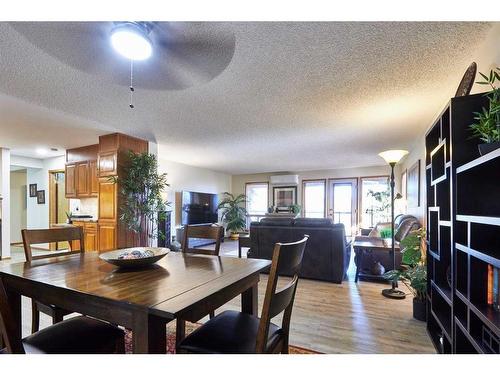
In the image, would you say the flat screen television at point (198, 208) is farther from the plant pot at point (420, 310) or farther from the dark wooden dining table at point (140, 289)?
the plant pot at point (420, 310)

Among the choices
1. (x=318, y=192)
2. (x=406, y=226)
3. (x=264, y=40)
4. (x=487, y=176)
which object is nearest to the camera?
(x=487, y=176)

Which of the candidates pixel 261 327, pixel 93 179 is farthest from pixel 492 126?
pixel 93 179

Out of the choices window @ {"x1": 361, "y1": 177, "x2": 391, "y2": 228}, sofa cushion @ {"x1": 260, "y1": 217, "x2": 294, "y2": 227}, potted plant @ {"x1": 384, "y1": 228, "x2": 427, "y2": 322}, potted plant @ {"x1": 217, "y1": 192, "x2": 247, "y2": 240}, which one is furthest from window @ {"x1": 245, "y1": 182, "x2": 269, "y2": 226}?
potted plant @ {"x1": 384, "y1": 228, "x2": 427, "y2": 322}

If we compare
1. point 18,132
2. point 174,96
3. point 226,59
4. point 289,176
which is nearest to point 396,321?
point 226,59

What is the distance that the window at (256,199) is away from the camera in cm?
892

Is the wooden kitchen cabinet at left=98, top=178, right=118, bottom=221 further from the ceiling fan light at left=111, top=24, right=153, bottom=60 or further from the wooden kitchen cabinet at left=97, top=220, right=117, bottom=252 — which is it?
the ceiling fan light at left=111, top=24, right=153, bottom=60

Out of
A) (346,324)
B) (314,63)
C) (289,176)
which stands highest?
(314,63)

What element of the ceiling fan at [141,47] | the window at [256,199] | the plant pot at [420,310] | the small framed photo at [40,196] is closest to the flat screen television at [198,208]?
the window at [256,199]

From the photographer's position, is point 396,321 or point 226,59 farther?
point 396,321

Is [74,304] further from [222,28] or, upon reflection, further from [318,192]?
[318,192]

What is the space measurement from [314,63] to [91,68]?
5.95 feet

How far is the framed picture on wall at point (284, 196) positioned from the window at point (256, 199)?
0.33 m

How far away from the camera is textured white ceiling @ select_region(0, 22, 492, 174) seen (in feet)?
5.75

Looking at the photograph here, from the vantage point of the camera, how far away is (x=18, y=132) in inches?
156
